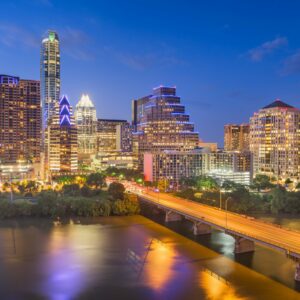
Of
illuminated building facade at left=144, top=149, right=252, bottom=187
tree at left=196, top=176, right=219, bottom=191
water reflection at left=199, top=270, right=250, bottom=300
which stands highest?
illuminated building facade at left=144, top=149, right=252, bottom=187

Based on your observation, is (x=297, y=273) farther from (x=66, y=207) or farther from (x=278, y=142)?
(x=278, y=142)

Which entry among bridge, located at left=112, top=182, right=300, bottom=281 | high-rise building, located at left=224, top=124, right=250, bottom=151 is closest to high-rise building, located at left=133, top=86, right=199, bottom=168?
bridge, located at left=112, top=182, right=300, bottom=281

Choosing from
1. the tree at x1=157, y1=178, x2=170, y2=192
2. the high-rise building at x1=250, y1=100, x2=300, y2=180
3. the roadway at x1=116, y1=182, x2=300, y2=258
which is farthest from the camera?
the high-rise building at x1=250, y1=100, x2=300, y2=180

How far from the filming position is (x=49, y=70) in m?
190

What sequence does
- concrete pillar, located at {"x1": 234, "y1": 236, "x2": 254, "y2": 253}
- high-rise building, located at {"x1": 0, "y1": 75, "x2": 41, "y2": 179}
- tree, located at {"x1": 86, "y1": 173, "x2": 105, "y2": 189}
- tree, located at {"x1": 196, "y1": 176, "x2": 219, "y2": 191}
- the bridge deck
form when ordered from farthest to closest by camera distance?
high-rise building, located at {"x1": 0, "y1": 75, "x2": 41, "y2": 179}, tree, located at {"x1": 86, "y1": 173, "x2": 105, "y2": 189}, tree, located at {"x1": 196, "y1": 176, "x2": 219, "y2": 191}, concrete pillar, located at {"x1": 234, "y1": 236, "x2": 254, "y2": 253}, the bridge deck

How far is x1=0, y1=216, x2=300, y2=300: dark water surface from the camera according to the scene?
22797 mm

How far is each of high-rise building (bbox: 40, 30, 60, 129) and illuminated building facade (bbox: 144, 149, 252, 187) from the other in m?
121

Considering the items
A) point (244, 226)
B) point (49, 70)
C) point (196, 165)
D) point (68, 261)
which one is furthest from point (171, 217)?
point (49, 70)

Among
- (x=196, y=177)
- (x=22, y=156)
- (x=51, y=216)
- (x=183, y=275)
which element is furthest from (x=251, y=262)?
(x=22, y=156)

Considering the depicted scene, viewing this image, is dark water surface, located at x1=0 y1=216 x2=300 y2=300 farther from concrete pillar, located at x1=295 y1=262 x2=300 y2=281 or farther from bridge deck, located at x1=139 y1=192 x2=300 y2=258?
bridge deck, located at x1=139 y1=192 x2=300 y2=258

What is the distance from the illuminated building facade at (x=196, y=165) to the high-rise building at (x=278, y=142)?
27.8ft

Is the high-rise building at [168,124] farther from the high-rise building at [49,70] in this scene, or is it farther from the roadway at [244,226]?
the high-rise building at [49,70]

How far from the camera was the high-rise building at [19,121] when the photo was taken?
9556 cm

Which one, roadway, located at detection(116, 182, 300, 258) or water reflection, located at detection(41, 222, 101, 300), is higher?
roadway, located at detection(116, 182, 300, 258)
